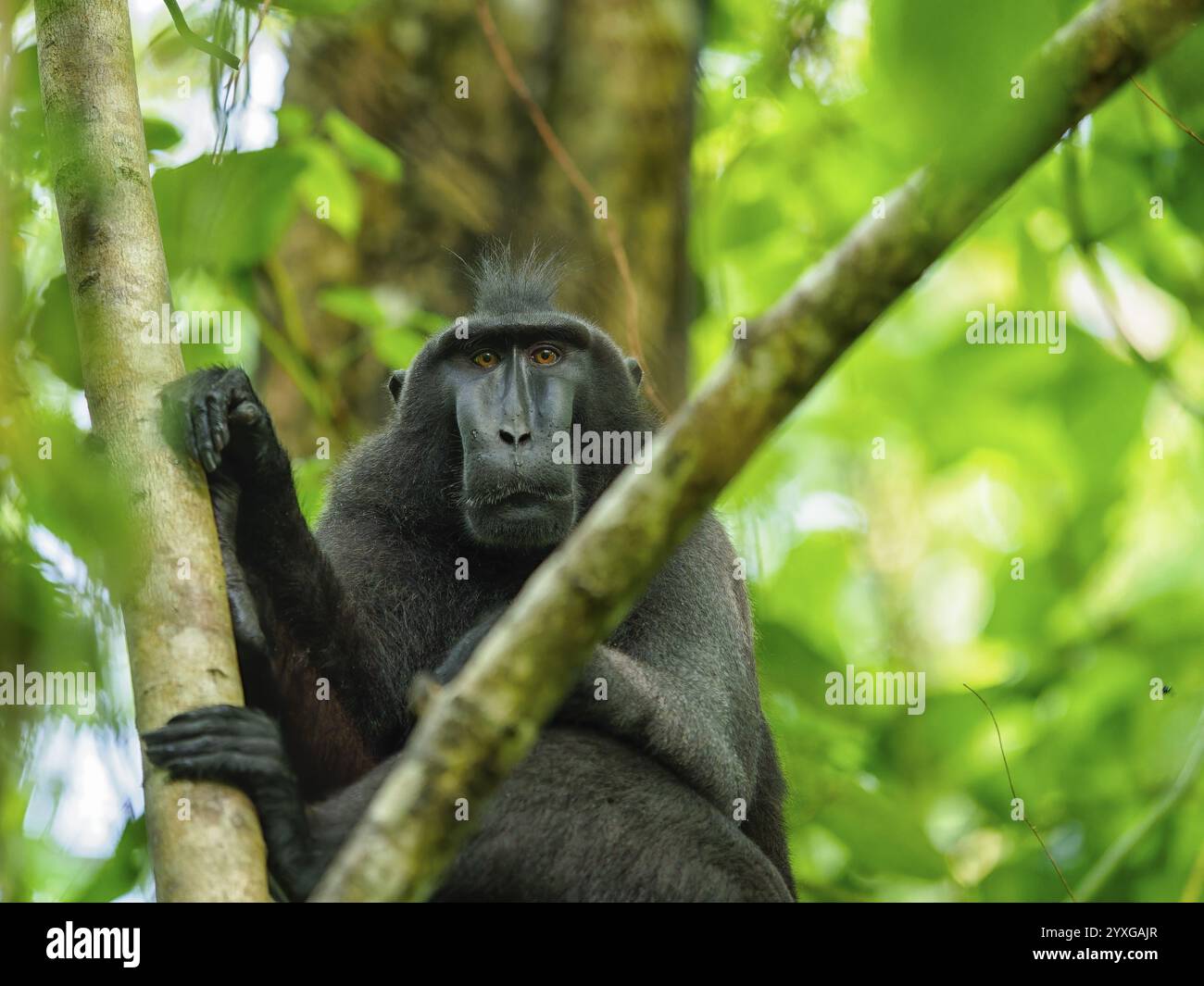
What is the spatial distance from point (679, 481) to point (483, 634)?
8.84 ft

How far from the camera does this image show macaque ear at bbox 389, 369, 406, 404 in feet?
24.0

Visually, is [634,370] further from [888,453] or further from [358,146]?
[888,453]

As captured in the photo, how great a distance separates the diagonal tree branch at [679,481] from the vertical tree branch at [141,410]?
988 mm

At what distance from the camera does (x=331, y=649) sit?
19.0 ft

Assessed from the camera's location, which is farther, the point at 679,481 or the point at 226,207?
the point at 226,207

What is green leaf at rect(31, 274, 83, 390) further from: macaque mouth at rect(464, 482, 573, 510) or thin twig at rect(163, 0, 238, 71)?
macaque mouth at rect(464, 482, 573, 510)

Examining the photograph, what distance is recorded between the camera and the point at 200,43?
4863 mm

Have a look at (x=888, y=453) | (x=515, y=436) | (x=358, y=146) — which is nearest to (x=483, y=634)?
(x=515, y=436)

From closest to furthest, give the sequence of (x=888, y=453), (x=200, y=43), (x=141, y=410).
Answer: (x=141, y=410)
(x=200, y=43)
(x=888, y=453)

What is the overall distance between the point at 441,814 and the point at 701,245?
7720mm

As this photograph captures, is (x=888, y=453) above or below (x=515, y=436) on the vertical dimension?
above

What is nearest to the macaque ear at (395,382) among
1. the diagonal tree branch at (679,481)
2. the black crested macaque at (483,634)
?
the black crested macaque at (483,634)
